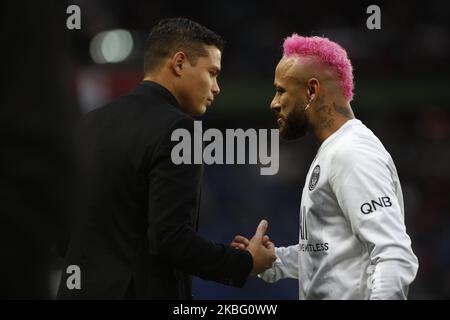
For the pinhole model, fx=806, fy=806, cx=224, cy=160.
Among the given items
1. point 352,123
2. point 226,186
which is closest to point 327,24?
point 226,186

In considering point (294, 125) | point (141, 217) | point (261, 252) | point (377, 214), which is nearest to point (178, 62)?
point (294, 125)

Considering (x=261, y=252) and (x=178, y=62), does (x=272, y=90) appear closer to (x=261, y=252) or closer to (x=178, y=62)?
(x=178, y=62)

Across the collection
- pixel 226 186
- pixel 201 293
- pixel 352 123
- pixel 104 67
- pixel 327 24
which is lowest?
pixel 201 293

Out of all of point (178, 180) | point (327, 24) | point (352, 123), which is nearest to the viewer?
point (178, 180)

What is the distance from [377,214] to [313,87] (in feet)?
2.33

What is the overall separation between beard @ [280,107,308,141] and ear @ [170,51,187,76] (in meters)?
0.48

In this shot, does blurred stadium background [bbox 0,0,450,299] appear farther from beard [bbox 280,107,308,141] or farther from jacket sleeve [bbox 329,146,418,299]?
jacket sleeve [bbox 329,146,418,299]

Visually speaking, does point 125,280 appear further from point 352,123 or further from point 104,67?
point 104,67

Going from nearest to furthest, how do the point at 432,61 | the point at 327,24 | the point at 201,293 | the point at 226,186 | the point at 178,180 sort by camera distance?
the point at 178,180 → the point at 201,293 → the point at 226,186 → the point at 432,61 → the point at 327,24

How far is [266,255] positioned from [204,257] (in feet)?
1.19

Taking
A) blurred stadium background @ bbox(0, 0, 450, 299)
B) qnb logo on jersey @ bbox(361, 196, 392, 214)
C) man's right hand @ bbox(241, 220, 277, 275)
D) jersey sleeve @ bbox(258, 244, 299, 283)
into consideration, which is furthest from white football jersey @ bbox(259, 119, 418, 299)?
blurred stadium background @ bbox(0, 0, 450, 299)

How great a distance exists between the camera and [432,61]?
453 inches

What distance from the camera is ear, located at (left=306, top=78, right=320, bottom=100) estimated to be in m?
3.26

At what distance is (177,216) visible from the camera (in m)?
2.95
